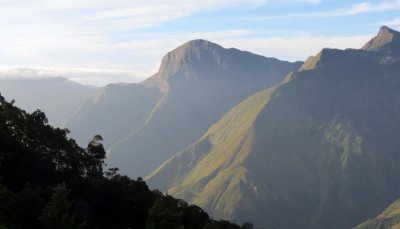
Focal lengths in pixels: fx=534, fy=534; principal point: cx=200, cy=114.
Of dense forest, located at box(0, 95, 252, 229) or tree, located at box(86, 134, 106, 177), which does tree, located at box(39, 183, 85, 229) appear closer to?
dense forest, located at box(0, 95, 252, 229)

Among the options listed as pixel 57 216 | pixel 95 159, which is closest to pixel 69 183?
pixel 95 159

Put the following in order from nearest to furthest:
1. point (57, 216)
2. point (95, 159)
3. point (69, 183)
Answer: point (57, 216) < point (69, 183) < point (95, 159)

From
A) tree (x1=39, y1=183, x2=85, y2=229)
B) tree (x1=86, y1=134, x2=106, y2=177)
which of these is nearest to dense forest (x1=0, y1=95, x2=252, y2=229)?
tree (x1=86, y1=134, x2=106, y2=177)

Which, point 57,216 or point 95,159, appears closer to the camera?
point 57,216

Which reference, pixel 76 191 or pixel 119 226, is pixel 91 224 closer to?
pixel 119 226

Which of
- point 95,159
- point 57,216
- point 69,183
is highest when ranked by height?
point 57,216

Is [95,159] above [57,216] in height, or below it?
below

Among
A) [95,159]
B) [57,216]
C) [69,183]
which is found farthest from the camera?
[95,159]

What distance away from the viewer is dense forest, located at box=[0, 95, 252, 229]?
3622 inches

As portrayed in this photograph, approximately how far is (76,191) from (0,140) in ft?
62.6

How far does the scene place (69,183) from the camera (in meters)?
117

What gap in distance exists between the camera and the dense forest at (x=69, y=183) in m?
92.0

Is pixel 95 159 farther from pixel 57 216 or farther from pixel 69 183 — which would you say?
pixel 57 216

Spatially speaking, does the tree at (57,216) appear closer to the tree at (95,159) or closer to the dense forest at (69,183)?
the dense forest at (69,183)
